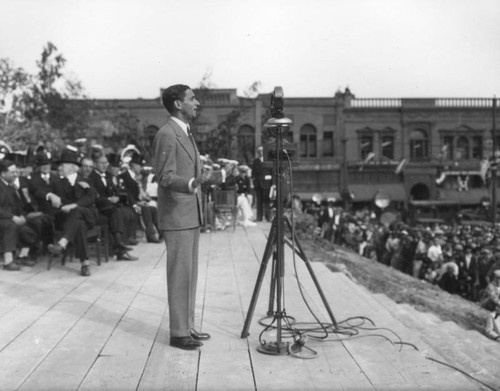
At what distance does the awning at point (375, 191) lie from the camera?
40969 mm

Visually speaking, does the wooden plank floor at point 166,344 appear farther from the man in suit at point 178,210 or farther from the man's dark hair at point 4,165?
the man's dark hair at point 4,165

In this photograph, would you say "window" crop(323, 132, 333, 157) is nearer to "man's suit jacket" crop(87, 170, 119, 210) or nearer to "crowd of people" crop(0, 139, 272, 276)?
"crowd of people" crop(0, 139, 272, 276)

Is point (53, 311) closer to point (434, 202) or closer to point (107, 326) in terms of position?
point (107, 326)

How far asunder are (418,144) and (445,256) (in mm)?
27539

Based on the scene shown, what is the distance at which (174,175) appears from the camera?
4551mm

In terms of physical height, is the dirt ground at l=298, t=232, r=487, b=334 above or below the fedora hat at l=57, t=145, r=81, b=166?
below

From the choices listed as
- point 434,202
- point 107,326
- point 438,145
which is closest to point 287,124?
point 107,326

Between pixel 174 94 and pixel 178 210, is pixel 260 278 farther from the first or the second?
pixel 174 94

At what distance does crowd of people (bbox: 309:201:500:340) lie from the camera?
486 inches

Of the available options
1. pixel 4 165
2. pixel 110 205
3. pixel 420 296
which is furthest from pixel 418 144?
pixel 4 165

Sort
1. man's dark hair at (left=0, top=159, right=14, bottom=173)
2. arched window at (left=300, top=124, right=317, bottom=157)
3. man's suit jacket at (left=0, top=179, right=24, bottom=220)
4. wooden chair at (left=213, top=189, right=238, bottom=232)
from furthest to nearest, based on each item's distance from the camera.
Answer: arched window at (left=300, top=124, right=317, bottom=157), wooden chair at (left=213, top=189, right=238, bottom=232), man's dark hair at (left=0, top=159, right=14, bottom=173), man's suit jacket at (left=0, top=179, right=24, bottom=220)

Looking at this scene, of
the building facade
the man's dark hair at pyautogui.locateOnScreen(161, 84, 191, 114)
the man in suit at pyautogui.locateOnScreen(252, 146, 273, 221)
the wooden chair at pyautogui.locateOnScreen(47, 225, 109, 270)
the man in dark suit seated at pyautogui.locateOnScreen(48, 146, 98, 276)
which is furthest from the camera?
the building facade

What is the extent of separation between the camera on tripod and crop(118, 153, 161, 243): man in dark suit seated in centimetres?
583

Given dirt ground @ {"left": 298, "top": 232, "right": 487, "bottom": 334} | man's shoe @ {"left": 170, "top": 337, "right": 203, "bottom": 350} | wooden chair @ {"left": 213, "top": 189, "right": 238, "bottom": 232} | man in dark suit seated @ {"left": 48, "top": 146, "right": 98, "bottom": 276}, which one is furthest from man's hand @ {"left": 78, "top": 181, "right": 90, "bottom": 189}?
wooden chair @ {"left": 213, "top": 189, "right": 238, "bottom": 232}
